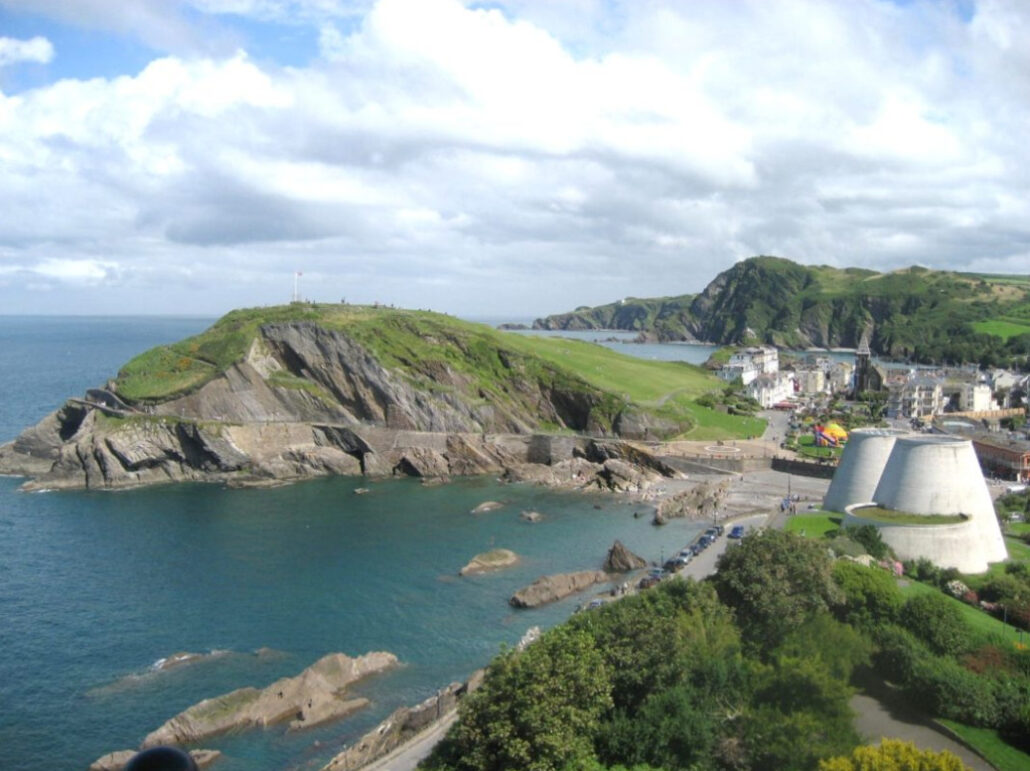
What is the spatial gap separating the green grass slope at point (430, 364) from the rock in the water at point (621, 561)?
129ft

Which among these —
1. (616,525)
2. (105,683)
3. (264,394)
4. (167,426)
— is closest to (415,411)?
(264,394)

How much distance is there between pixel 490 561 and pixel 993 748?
29883 mm

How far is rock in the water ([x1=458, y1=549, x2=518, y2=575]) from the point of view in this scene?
49.8 meters

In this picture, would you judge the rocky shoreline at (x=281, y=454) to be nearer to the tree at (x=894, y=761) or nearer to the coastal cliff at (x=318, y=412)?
the coastal cliff at (x=318, y=412)

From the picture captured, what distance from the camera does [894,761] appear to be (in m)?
A: 20.5

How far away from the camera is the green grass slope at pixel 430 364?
8825 cm

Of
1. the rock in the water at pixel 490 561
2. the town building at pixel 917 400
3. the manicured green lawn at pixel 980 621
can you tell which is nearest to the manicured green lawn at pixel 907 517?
the manicured green lawn at pixel 980 621

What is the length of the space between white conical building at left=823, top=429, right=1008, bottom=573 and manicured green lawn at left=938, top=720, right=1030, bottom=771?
52.4 feet

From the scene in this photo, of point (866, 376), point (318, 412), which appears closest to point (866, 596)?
point (318, 412)

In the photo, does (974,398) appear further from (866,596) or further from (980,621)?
(866,596)

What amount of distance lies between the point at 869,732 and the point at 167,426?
67844 mm

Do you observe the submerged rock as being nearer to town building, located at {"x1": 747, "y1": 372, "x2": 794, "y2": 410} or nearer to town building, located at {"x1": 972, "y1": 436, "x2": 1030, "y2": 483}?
town building, located at {"x1": 972, "y1": 436, "x2": 1030, "y2": 483}

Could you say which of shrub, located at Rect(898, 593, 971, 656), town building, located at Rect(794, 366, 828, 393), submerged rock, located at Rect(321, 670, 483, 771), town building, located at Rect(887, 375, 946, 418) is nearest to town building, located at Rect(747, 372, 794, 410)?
town building, located at Rect(794, 366, 828, 393)

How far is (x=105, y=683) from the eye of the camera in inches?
1374
